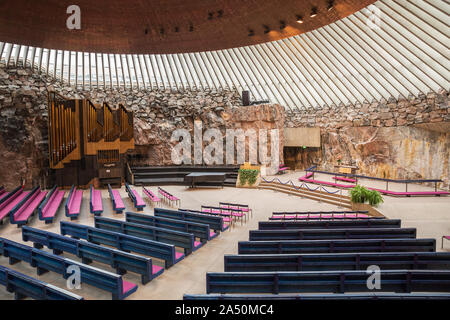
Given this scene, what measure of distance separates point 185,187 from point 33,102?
8874 millimetres

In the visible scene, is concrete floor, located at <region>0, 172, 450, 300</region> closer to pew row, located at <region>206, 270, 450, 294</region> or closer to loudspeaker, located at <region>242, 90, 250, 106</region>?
pew row, located at <region>206, 270, 450, 294</region>

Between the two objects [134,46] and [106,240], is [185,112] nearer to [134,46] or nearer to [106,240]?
[134,46]

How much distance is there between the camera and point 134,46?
1224 centimetres

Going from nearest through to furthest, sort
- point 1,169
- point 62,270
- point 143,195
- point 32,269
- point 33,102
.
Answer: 1. point 62,270
2. point 32,269
3. point 143,195
4. point 1,169
5. point 33,102

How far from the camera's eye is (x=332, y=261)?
12.8 feet

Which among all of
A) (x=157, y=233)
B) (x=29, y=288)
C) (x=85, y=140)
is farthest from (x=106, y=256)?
(x=85, y=140)

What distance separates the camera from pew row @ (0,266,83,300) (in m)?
2.84

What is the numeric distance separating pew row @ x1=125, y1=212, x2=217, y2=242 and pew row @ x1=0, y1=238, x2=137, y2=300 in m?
1.96

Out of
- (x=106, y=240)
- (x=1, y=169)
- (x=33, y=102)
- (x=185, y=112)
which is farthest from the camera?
(x=185, y=112)

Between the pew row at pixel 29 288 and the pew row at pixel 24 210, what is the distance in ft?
13.8

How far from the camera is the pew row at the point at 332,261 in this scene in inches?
150

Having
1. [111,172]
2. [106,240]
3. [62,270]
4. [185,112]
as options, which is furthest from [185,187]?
[62,270]

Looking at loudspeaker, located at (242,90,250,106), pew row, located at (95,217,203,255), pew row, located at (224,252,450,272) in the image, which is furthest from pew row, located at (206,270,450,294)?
loudspeaker, located at (242,90,250,106)
